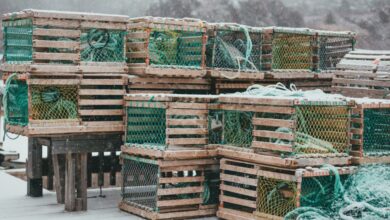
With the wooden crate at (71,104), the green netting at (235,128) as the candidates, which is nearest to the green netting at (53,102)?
the wooden crate at (71,104)

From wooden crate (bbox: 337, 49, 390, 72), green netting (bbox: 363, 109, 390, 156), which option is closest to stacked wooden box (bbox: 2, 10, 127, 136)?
green netting (bbox: 363, 109, 390, 156)

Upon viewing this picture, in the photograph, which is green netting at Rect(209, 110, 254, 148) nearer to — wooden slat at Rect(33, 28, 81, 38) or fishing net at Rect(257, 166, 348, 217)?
fishing net at Rect(257, 166, 348, 217)

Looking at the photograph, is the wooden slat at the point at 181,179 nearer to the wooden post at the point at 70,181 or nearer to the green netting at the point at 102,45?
the wooden post at the point at 70,181

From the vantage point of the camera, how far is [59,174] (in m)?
9.98

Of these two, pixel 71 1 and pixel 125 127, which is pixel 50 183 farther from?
pixel 71 1

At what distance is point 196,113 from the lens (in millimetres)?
9055

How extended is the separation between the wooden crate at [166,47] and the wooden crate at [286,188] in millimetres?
2197

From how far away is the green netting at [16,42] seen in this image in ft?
31.1

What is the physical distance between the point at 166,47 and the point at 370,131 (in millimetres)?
3059

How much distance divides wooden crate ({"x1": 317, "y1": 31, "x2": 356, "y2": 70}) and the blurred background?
34.0 metres

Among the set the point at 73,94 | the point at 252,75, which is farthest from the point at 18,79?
the point at 252,75

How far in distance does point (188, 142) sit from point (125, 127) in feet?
3.44

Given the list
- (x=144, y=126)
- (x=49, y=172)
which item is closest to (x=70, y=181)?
(x=144, y=126)

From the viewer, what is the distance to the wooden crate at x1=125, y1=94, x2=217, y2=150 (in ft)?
29.1
